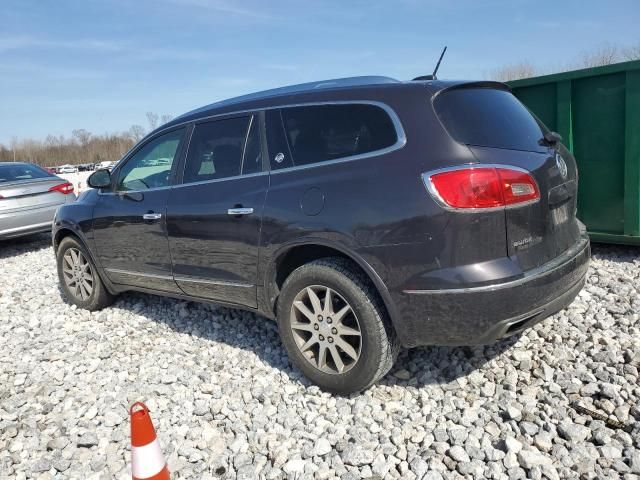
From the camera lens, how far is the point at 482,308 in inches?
104

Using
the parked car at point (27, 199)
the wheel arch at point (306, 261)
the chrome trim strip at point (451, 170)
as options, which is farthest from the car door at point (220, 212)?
the parked car at point (27, 199)

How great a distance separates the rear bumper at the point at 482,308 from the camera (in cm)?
264

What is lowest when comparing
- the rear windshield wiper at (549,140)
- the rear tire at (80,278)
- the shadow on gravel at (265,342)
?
the shadow on gravel at (265,342)

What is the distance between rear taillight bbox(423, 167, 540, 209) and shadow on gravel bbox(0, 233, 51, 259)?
838cm

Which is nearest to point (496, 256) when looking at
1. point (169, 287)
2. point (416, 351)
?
Answer: point (416, 351)

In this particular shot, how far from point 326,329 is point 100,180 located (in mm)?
2790

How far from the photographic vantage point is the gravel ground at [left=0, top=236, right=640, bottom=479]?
2652mm

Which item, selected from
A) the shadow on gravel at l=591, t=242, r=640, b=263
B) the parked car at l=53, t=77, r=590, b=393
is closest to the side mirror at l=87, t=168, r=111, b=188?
the parked car at l=53, t=77, r=590, b=393

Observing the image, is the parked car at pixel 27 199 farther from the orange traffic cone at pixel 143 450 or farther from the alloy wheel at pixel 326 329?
the orange traffic cone at pixel 143 450

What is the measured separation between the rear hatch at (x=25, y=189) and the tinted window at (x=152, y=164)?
185 inches

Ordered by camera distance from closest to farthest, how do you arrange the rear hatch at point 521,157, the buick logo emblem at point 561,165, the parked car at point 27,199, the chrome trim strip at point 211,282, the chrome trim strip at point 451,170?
1. the chrome trim strip at point 451,170
2. the rear hatch at point 521,157
3. the buick logo emblem at point 561,165
4. the chrome trim strip at point 211,282
5. the parked car at point 27,199

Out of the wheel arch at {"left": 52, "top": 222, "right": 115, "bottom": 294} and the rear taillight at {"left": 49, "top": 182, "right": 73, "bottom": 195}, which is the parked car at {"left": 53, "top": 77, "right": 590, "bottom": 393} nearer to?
the wheel arch at {"left": 52, "top": 222, "right": 115, "bottom": 294}

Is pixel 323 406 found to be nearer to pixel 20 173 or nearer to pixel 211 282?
pixel 211 282

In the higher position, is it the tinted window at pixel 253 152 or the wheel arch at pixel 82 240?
the tinted window at pixel 253 152
